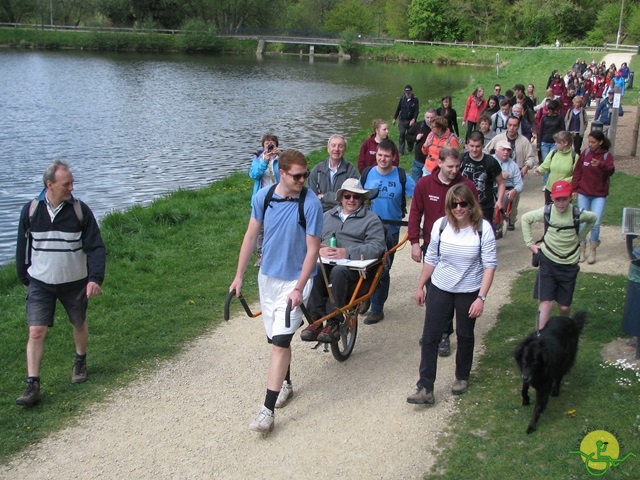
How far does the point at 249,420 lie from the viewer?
6.09 meters

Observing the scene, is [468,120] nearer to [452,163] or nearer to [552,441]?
[452,163]

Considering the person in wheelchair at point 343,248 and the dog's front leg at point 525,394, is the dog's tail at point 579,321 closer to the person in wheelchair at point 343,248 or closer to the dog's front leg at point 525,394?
the dog's front leg at point 525,394

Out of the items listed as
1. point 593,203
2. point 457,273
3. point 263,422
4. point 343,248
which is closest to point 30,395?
point 263,422

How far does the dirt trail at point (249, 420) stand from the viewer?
544cm

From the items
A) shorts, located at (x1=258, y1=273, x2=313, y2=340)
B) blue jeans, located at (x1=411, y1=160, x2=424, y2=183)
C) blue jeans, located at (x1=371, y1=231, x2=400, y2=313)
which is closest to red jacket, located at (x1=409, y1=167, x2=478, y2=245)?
blue jeans, located at (x1=371, y1=231, x2=400, y2=313)

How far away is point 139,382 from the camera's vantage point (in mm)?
6785

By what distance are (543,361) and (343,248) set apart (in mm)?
2207

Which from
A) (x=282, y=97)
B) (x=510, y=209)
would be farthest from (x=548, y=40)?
(x=510, y=209)

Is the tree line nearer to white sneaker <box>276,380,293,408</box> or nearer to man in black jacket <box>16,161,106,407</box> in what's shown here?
white sneaker <box>276,380,293,408</box>

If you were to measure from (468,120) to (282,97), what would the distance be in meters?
23.1

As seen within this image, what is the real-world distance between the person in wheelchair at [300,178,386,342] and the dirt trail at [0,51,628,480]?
1.85 feet

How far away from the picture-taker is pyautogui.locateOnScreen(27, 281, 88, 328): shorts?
250 inches

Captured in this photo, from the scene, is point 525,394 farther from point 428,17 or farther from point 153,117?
point 428,17

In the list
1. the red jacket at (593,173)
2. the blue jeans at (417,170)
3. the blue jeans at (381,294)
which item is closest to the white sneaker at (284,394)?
the blue jeans at (381,294)
